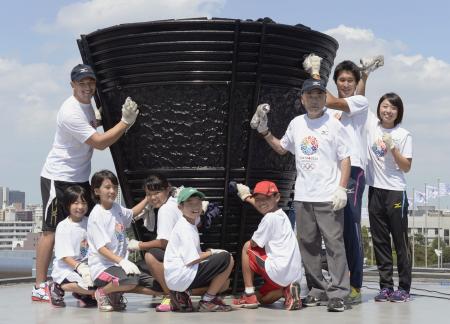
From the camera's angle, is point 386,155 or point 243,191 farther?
point 386,155

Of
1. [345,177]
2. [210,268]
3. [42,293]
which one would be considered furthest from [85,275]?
[345,177]

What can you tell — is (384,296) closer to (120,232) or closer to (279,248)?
(279,248)

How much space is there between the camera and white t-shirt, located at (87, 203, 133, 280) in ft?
15.8

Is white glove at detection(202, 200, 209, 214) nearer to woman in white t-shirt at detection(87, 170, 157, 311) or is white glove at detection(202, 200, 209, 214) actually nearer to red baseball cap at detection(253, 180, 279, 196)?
red baseball cap at detection(253, 180, 279, 196)

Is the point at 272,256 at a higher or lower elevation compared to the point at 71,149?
lower

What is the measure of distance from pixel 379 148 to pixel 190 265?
185 centimetres

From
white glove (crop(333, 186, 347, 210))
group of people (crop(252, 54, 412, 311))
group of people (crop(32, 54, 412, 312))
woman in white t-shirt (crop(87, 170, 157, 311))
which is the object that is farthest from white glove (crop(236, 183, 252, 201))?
woman in white t-shirt (crop(87, 170, 157, 311))

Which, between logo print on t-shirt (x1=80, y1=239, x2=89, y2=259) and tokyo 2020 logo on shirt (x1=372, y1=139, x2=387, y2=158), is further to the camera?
tokyo 2020 logo on shirt (x1=372, y1=139, x2=387, y2=158)

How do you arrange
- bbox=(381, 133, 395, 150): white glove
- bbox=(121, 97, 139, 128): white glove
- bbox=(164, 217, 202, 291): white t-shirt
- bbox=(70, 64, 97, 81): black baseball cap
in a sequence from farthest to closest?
1. bbox=(381, 133, 395, 150): white glove
2. bbox=(70, 64, 97, 81): black baseball cap
3. bbox=(121, 97, 139, 128): white glove
4. bbox=(164, 217, 202, 291): white t-shirt

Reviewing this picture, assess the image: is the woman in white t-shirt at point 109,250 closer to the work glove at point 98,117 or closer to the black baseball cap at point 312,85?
the work glove at point 98,117

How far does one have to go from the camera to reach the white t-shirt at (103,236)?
4.80m

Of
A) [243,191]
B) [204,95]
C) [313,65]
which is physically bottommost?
[243,191]

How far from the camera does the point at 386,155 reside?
5.50 m

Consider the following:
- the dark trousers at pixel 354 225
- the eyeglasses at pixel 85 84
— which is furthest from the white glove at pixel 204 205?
the eyeglasses at pixel 85 84
